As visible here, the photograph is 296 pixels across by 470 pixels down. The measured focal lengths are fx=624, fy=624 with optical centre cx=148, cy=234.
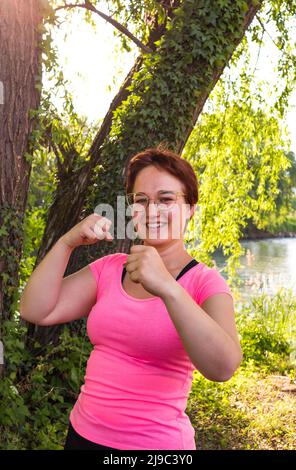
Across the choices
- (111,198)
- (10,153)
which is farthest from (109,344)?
(111,198)

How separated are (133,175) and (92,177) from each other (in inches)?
87.8

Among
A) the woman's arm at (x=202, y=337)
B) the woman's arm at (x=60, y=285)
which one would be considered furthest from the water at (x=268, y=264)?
the woman's arm at (x=202, y=337)

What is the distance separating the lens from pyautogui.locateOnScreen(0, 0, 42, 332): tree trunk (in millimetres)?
2664

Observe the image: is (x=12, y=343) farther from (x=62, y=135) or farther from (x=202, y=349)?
(x=202, y=349)

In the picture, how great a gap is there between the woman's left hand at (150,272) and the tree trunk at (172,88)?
7.40ft

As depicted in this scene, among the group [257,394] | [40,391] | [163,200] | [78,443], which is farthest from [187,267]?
[257,394]

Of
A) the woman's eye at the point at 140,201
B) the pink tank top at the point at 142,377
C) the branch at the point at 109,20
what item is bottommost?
the pink tank top at the point at 142,377

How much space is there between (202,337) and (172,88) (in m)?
2.48

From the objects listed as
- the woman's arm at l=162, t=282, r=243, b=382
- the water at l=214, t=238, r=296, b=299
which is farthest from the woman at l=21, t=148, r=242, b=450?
the water at l=214, t=238, r=296, b=299

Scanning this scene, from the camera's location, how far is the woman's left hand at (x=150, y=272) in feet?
3.96

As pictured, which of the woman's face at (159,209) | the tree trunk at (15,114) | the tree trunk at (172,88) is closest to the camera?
the woman's face at (159,209)

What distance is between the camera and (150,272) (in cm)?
123

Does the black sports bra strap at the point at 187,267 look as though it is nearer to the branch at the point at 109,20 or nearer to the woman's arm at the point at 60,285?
the woman's arm at the point at 60,285

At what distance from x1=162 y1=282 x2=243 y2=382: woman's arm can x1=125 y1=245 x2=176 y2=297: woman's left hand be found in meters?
0.01
